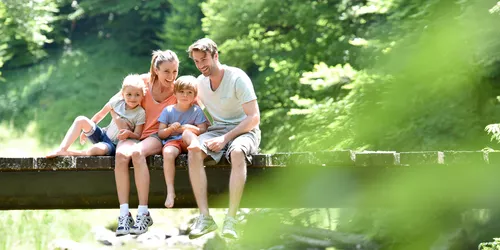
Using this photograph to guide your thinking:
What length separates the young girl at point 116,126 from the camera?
6582 millimetres

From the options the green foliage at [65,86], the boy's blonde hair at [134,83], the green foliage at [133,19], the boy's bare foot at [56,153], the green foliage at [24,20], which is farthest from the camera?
the green foliage at [133,19]

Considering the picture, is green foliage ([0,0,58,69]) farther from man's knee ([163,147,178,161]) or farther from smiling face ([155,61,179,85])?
man's knee ([163,147,178,161])

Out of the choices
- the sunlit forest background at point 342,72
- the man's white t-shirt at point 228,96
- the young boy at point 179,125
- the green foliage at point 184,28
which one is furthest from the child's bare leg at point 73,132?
the green foliage at point 184,28

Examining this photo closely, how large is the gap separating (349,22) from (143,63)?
1970 centimetres

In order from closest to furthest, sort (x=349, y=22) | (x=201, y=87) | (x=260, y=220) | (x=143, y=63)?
(x=201, y=87) < (x=260, y=220) < (x=349, y=22) < (x=143, y=63)

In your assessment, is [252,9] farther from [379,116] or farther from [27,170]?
[27,170]

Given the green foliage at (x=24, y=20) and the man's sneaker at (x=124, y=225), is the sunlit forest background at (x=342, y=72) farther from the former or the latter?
the man's sneaker at (x=124, y=225)

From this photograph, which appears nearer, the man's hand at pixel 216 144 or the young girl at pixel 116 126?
the man's hand at pixel 216 144

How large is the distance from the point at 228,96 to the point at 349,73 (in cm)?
588

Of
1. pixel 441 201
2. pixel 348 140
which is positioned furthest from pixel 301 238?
pixel 441 201

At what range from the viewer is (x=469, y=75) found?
10.7m

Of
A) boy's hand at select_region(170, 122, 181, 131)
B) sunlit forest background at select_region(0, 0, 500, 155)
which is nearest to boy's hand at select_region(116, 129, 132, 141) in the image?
boy's hand at select_region(170, 122, 181, 131)

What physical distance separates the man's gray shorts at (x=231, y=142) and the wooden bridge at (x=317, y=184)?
0.68ft

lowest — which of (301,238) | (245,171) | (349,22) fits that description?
(301,238)
